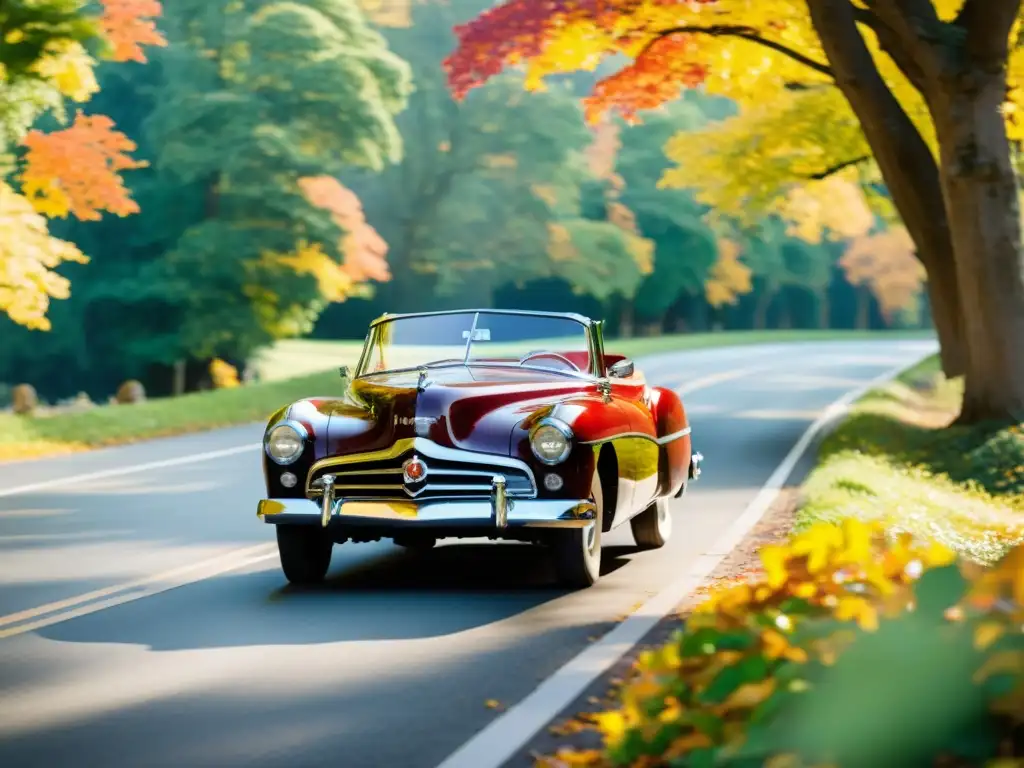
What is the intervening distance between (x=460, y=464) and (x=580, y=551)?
0.85m

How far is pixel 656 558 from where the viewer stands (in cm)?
1109

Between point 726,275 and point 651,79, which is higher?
point 651,79

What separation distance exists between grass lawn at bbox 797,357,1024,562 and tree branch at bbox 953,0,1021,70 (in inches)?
149

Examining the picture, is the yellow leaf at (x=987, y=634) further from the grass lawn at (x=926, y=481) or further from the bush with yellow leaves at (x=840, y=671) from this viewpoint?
the grass lawn at (x=926, y=481)

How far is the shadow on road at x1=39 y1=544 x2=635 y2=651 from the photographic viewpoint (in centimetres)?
841

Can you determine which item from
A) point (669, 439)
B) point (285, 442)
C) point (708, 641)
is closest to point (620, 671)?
point (708, 641)

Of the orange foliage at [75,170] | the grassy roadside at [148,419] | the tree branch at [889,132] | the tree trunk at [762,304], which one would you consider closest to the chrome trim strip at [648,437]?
the tree branch at [889,132]

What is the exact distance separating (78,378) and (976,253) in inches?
1020

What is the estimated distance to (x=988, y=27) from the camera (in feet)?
55.1

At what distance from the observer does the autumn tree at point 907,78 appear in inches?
667

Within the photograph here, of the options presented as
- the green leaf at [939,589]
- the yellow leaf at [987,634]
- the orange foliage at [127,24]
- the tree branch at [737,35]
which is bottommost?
the yellow leaf at [987,634]

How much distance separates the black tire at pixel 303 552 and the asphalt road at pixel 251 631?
155 mm

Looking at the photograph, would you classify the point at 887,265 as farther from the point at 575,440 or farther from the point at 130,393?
the point at 575,440

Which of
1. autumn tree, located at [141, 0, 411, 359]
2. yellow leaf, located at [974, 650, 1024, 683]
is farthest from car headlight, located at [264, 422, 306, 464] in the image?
autumn tree, located at [141, 0, 411, 359]
